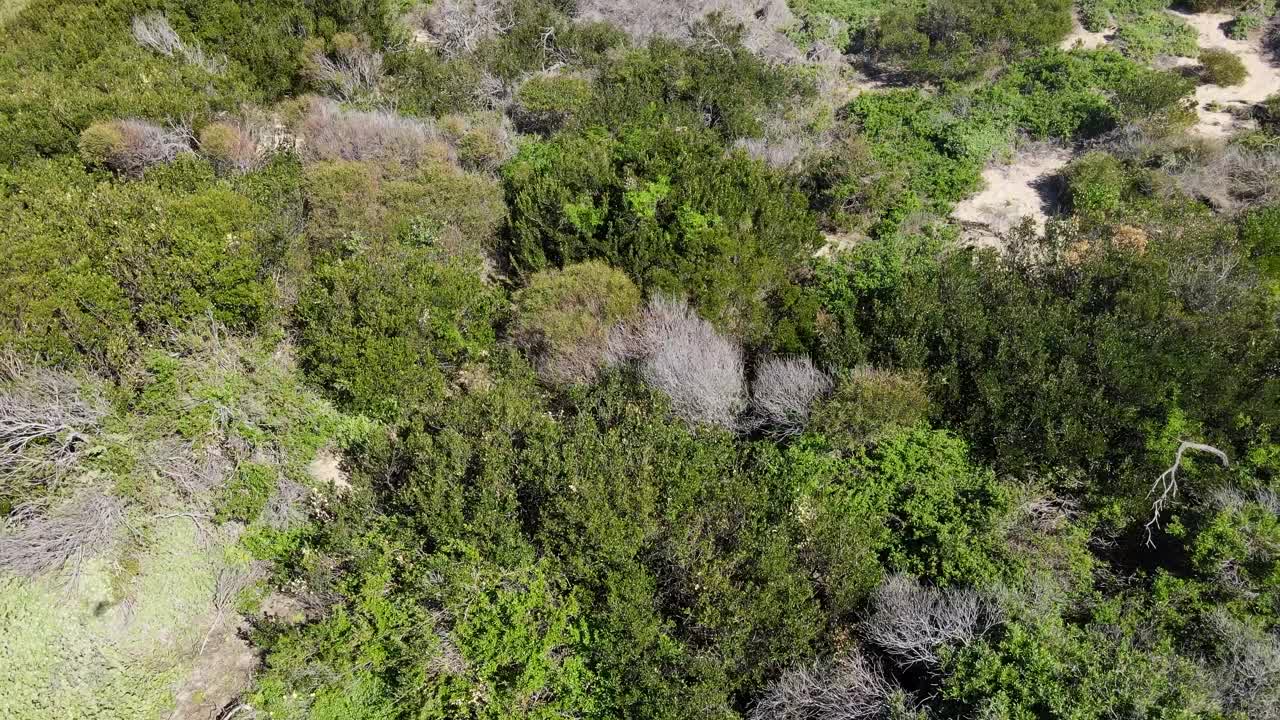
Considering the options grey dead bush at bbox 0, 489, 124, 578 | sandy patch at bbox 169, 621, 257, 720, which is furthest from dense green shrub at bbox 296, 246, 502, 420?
sandy patch at bbox 169, 621, 257, 720

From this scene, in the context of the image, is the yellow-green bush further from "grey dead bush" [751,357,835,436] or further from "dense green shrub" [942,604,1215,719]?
"dense green shrub" [942,604,1215,719]

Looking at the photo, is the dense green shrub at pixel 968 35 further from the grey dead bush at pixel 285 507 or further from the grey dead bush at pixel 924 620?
the grey dead bush at pixel 285 507

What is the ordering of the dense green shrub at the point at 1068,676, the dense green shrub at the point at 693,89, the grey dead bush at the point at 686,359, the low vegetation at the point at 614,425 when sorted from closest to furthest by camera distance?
the dense green shrub at the point at 1068,676 → the low vegetation at the point at 614,425 → the grey dead bush at the point at 686,359 → the dense green shrub at the point at 693,89

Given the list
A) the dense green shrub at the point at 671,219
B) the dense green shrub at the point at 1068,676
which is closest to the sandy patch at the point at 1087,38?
the dense green shrub at the point at 671,219

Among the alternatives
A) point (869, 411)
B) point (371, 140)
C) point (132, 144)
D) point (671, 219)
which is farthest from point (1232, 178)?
point (132, 144)

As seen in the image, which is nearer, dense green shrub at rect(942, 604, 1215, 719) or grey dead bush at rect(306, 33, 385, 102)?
dense green shrub at rect(942, 604, 1215, 719)

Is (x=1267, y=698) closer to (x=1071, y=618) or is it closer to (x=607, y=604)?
(x=1071, y=618)
